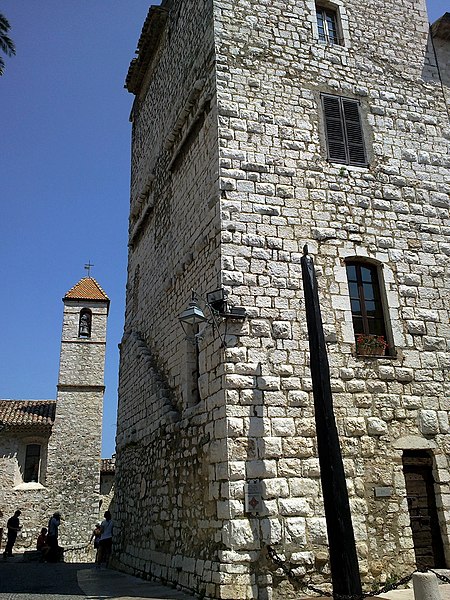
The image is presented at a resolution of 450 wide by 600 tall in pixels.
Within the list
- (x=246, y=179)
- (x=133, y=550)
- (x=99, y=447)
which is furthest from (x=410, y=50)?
(x=99, y=447)

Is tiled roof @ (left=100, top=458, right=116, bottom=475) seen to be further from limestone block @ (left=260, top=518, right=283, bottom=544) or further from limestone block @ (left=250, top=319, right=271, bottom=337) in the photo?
limestone block @ (left=260, top=518, right=283, bottom=544)

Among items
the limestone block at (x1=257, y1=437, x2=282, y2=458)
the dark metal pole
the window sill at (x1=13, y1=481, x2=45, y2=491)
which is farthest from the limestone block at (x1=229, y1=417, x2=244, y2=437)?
the window sill at (x1=13, y1=481, x2=45, y2=491)

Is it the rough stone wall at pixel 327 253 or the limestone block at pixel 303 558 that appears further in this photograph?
the rough stone wall at pixel 327 253

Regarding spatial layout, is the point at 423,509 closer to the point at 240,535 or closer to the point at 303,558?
the point at 303,558

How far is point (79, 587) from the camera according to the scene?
366 inches

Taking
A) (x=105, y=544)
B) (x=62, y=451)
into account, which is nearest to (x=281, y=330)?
(x=105, y=544)

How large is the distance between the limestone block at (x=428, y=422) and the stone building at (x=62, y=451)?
19315mm

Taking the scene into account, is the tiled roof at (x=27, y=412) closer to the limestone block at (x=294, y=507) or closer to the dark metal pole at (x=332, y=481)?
the limestone block at (x=294, y=507)

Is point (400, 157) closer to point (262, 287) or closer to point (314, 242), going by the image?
point (314, 242)

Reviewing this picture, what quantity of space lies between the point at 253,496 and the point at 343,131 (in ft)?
20.7

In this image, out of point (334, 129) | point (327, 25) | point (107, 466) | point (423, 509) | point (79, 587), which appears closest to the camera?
point (423, 509)

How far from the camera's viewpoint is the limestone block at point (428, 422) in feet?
26.7

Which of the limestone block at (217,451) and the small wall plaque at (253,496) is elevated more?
the limestone block at (217,451)

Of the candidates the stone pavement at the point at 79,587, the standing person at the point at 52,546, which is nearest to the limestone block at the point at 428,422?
the stone pavement at the point at 79,587
